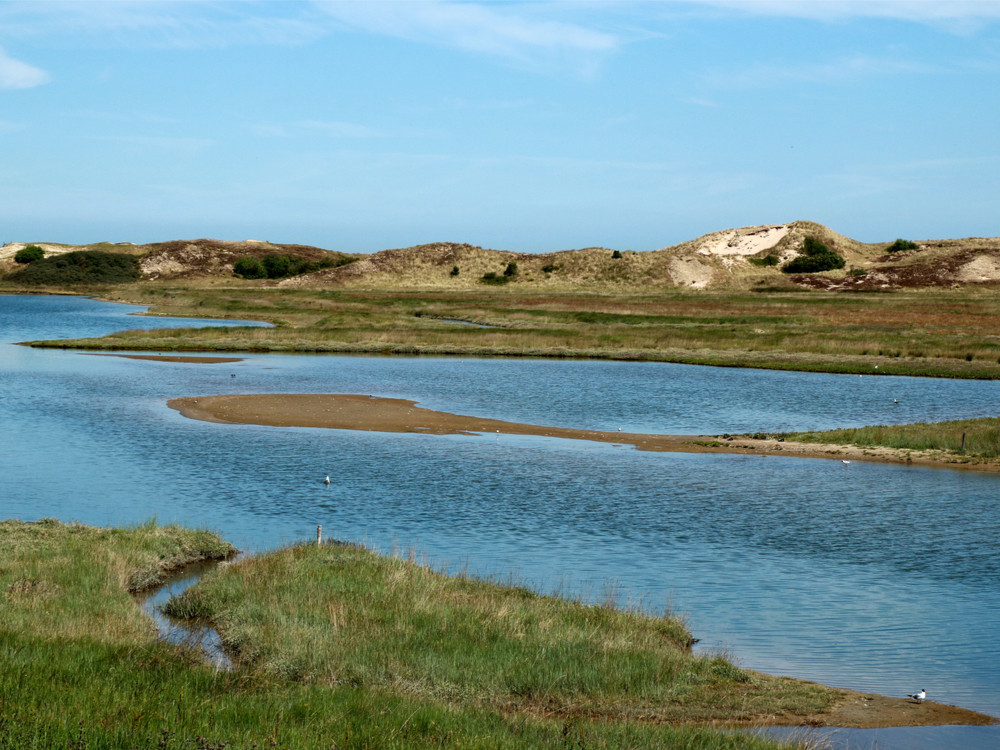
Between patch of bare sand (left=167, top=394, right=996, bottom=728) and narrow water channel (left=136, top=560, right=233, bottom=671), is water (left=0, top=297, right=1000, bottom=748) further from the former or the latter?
narrow water channel (left=136, top=560, right=233, bottom=671)

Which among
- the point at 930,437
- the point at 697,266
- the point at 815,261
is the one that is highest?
the point at 815,261

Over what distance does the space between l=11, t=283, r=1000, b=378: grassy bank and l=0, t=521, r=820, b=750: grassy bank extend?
49.4 meters

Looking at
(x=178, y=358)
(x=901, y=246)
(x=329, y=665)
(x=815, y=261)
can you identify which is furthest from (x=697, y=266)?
(x=329, y=665)

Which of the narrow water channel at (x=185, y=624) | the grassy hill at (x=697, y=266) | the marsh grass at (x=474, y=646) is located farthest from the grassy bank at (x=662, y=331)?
the narrow water channel at (x=185, y=624)

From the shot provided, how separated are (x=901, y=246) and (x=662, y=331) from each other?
11831 centimetres

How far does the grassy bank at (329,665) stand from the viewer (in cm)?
947

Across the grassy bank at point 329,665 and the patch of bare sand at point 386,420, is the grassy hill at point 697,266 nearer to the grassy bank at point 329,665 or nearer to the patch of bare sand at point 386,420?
the patch of bare sand at point 386,420

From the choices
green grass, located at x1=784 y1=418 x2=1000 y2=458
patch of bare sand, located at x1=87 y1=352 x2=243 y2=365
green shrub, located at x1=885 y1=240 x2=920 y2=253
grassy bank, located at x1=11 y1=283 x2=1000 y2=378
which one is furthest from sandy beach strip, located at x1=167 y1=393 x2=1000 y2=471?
green shrub, located at x1=885 y1=240 x2=920 y2=253

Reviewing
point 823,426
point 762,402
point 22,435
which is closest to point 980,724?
point 823,426

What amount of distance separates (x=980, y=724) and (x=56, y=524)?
55.8 ft

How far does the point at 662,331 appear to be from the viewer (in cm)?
8288

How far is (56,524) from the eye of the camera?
20.3 meters

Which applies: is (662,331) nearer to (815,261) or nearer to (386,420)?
(386,420)

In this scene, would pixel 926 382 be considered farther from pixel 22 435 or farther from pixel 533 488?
pixel 22 435
